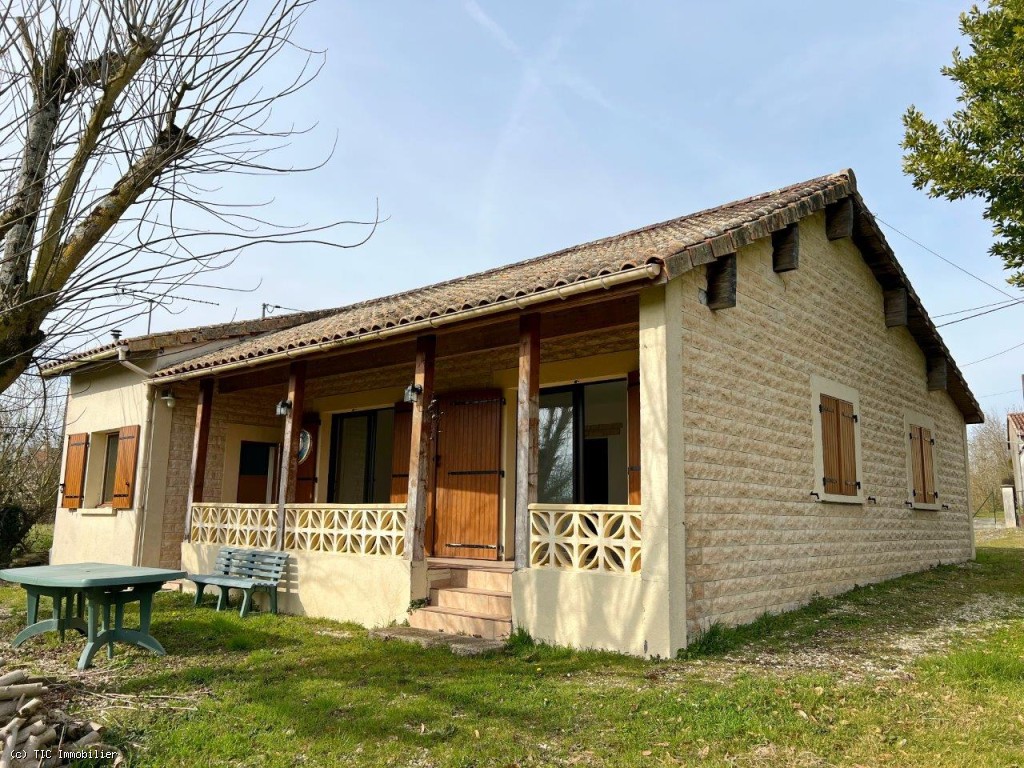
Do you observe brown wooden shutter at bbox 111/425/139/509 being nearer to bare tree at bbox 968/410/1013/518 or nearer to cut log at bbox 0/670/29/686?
cut log at bbox 0/670/29/686

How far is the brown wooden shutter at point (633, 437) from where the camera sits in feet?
26.7

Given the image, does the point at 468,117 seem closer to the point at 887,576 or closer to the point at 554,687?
the point at 554,687

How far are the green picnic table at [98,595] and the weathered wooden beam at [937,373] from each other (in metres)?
11.9

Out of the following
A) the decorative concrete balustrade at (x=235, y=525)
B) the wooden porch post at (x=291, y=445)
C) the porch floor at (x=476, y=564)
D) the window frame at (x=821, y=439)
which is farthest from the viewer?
the decorative concrete balustrade at (x=235, y=525)

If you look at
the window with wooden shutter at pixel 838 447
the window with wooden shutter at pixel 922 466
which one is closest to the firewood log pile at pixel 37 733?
the window with wooden shutter at pixel 838 447

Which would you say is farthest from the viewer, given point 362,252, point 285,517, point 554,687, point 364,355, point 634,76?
point 364,355

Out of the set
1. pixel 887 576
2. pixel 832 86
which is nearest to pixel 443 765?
pixel 887 576

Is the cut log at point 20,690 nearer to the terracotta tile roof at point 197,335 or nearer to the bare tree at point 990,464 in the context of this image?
the terracotta tile roof at point 197,335

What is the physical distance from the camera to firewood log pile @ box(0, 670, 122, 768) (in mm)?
3818

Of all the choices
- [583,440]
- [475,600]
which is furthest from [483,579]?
[583,440]

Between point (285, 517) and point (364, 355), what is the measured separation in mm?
2275

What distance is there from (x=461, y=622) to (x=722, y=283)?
4.02 meters

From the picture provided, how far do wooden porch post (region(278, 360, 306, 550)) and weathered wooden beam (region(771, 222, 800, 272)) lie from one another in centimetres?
586

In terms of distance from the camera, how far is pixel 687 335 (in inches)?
260
